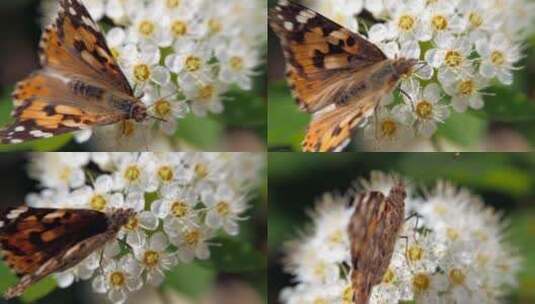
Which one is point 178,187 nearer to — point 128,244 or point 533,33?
point 128,244

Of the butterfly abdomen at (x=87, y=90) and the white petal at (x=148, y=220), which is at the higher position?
the butterfly abdomen at (x=87, y=90)

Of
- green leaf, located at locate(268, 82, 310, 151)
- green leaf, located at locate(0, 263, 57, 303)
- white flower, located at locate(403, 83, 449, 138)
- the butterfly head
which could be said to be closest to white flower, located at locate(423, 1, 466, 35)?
white flower, located at locate(403, 83, 449, 138)

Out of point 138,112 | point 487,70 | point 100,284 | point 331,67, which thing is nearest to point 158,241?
point 100,284

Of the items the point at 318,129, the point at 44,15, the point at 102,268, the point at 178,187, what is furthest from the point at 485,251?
the point at 44,15

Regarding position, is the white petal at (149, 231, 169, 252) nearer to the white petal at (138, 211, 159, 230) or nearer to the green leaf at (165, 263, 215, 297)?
the white petal at (138, 211, 159, 230)

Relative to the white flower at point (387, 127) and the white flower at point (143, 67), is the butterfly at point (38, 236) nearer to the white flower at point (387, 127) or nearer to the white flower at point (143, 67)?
the white flower at point (143, 67)

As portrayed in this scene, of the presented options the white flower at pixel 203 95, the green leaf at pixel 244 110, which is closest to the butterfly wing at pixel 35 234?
the white flower at pixel 203 95
